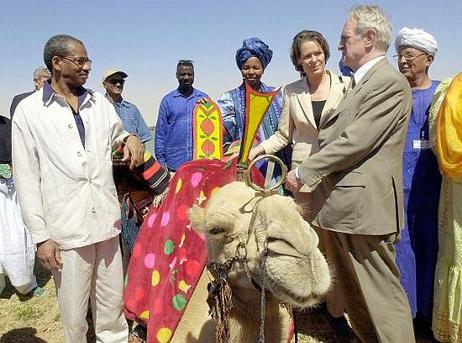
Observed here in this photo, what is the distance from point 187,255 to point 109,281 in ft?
2.92

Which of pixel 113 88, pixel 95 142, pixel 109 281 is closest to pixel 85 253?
pixel 109 281

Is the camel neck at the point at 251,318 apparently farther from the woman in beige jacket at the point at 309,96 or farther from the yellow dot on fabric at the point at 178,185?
the woman in beige jacket at the point at 309,96

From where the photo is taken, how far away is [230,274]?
172cm

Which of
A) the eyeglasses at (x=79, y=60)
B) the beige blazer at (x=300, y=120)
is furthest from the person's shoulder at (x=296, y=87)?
the eyeglasses at (x=79, y=60)

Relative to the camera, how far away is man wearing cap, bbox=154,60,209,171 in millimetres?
5492

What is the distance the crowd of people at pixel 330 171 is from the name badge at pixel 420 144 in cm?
1

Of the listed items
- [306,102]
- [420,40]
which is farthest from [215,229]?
[420,40]

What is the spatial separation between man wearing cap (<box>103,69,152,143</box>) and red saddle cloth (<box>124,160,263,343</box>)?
2939 millimetres

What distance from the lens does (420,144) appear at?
3350 mm

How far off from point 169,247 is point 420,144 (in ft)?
6.96

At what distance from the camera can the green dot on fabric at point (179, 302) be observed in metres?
2.04

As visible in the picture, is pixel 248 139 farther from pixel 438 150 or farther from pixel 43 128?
pixel 438 150

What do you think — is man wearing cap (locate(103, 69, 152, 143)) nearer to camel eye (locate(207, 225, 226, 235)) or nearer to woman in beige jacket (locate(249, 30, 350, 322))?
woman in beige jacket (locate(249, 30, 350, 322))

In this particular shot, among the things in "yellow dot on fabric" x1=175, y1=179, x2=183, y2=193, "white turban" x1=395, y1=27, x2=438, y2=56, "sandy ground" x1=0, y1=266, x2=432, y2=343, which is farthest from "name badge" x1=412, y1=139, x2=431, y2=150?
"yellow dot on fabric" x1=175, y1=179, x2=183, y2=193
